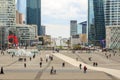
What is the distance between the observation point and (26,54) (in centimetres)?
12875

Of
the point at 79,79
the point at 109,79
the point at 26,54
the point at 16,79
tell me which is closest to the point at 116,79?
the point at 109,79

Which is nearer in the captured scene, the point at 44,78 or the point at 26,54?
the point at 44,78

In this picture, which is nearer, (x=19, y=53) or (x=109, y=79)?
(x=109, y=79)

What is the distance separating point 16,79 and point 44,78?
358 centimetres

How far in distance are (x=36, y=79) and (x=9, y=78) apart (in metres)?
3.15

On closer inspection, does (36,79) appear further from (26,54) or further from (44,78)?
(26,54)

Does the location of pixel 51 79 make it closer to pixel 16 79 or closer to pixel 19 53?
pixel 16 79

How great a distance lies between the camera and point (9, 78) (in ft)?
153

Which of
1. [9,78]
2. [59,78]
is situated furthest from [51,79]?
[9,78]

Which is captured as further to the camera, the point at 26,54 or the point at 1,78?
the point at 26,54

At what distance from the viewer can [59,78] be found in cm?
4678

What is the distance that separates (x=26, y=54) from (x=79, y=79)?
8433cm

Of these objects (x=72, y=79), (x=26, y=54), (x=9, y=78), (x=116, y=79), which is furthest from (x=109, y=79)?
(x=26, y=54)

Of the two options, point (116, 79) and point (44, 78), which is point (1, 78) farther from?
point (116, 79)
